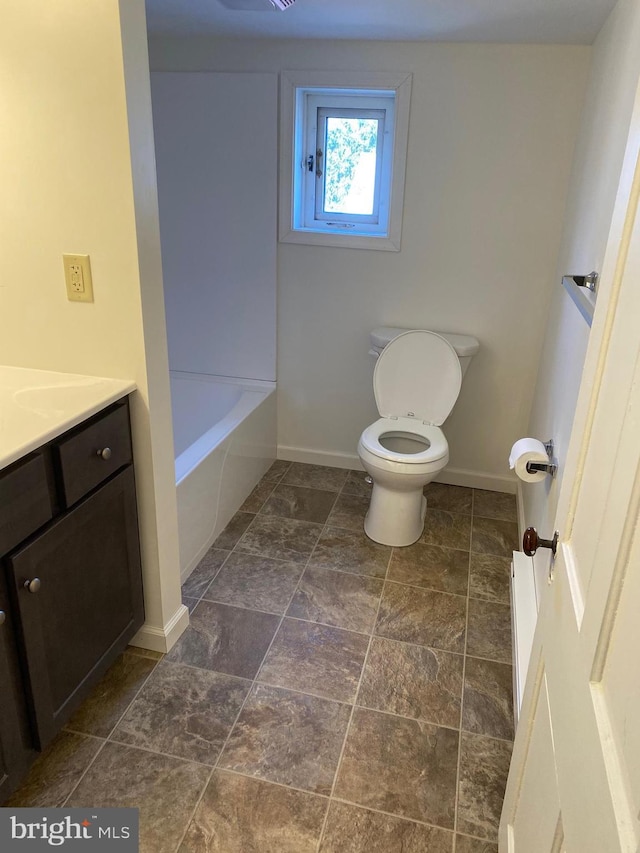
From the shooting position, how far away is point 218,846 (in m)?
1.45

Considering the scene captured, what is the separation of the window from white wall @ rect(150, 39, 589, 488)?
6 cm

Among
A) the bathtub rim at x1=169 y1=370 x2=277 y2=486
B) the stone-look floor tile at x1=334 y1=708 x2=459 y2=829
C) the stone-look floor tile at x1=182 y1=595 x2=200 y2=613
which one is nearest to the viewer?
the stone-look floor tile at x1=334 y1=708 x2=459 y2=829

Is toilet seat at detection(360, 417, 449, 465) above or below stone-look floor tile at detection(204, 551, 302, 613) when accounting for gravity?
above

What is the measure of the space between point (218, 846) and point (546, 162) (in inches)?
104

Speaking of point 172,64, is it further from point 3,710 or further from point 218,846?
point 218,846

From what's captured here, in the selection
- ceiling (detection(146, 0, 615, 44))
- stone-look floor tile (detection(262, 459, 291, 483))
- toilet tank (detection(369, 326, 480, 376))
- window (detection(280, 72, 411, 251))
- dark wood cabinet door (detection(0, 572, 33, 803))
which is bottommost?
stone-look floor tile (detection(262, 459, 291, 483))

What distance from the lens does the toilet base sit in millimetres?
2594

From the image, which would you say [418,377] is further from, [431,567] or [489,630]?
[489,630]

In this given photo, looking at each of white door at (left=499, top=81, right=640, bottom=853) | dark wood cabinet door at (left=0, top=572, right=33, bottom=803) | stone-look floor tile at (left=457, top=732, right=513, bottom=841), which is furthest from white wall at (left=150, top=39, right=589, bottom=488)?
dark wood cabinet door at (left=0, top=572, right=33, bottom=803)

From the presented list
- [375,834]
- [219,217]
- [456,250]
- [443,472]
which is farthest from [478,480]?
[375,834]

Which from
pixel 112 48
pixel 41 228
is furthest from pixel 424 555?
pixel 112 48

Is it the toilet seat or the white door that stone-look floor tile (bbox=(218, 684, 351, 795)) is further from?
the toilet seat

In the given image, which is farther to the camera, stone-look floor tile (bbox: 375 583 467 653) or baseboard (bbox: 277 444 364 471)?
baseboard (bbox: 277 444 364 471)

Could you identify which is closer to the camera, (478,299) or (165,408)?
(165,408)
